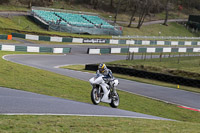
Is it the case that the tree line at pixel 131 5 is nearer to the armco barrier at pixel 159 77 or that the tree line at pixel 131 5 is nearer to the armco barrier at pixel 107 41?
the armco barrier at pixel 107 41

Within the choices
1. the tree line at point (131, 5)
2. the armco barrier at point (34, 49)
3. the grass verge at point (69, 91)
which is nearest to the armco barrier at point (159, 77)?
the grass verge at point (69, 91)

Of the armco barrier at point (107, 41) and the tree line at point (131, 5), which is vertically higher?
the tree line at point (131, 5)

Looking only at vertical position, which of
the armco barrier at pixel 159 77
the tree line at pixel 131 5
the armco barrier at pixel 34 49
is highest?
the tree line at pixel 131 5

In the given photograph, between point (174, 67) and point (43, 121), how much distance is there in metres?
23.7

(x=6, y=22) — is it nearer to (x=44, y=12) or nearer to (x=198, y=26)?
(x=44, y=12)

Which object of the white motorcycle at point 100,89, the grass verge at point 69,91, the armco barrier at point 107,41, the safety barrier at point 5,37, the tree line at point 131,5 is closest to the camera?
the white motorcycle at point 100,89

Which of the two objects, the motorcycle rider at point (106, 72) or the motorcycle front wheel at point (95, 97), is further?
the motorcycle front wheel at point (95, 97)

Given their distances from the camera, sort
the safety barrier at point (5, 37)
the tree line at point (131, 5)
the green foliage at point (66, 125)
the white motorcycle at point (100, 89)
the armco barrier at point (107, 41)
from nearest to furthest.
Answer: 1. the green foliage at point (66, 125)
2. the white motorcycle at point (100, 89)
3. the safety barrier at point (5, 37)
4. the armco barrier at point (107, 41)
5. the tree line at point (131, 5)

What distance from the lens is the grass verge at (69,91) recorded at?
17.3 metres

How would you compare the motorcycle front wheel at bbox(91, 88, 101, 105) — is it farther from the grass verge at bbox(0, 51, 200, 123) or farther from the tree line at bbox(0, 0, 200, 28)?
the tree line at bbox(0, 0, 200, 28)

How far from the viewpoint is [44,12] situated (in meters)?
66.5

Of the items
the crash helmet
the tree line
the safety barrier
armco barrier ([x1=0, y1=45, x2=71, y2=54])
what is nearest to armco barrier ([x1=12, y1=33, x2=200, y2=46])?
the safety barrier

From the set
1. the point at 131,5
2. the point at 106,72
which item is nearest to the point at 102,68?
the point at 106,72

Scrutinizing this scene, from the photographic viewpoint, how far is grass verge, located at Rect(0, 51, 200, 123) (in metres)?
17.3
